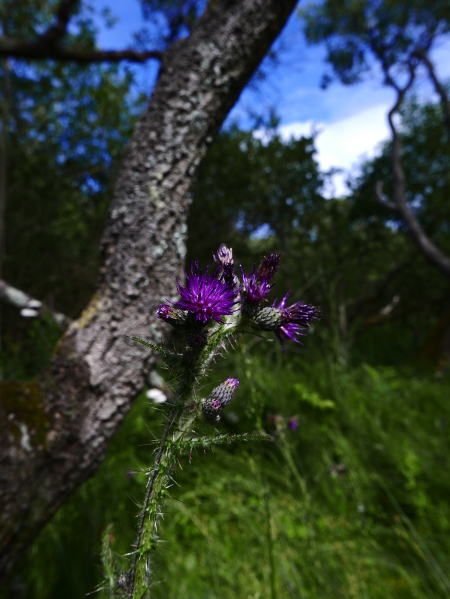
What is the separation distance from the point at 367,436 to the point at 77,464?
2242 mm

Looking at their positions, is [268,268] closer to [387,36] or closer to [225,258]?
[225,258]

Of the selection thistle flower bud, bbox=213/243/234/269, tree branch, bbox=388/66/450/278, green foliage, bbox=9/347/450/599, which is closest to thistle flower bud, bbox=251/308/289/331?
thistle flower bud, bbox=213/243/234/269

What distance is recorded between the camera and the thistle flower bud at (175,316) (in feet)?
2.13

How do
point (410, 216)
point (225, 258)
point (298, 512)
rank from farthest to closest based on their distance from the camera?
1. point (410, 216)
2. point (298, 512)
3. point (225, 258)

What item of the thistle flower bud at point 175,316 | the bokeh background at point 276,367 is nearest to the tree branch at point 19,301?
the bokeh background at point 276,367

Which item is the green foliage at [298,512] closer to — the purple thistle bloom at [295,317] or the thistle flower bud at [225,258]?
the purple thistle bloom at [295,317]

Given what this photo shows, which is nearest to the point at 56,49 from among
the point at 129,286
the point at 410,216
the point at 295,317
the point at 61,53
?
the point at 61,53

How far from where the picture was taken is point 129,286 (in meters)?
1.92

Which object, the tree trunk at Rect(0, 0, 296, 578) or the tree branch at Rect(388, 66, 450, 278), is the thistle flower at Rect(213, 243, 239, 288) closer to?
the tree trunk at Rect(0, 0, 296, 578)

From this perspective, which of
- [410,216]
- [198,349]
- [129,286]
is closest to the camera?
[198,349]

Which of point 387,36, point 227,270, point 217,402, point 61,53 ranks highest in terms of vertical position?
point 387,36

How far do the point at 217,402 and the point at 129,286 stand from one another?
1.40 meters

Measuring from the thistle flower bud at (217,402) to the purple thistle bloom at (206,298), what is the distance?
13 cm

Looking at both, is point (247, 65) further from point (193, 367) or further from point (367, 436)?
point (367, 436)
